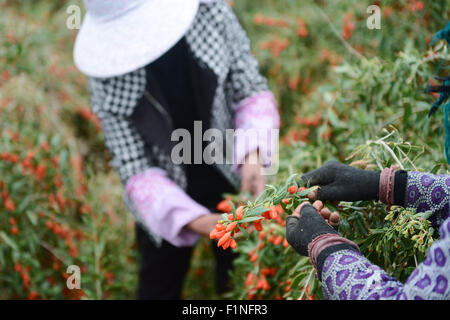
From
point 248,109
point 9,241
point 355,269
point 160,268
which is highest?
point 248,109

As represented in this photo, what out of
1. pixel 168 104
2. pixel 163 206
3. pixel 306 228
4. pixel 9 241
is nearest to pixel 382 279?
pixel 306 228

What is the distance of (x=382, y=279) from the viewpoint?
71 centimetres

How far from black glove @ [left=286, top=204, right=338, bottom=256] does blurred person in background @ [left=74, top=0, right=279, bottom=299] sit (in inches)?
17.7

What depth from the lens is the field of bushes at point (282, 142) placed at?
3.59 ft

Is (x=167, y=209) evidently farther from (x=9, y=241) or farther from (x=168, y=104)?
(x=9, y=241)

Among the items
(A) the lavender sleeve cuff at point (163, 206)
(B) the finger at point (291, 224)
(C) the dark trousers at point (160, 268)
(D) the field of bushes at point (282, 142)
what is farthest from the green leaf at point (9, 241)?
(B) the finger at point (291, 224)

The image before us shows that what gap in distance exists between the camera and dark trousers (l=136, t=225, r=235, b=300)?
63.8 inches

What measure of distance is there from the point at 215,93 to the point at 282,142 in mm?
842

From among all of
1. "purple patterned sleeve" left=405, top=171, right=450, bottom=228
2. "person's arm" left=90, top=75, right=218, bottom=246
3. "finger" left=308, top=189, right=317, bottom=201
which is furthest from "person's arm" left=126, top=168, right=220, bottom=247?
"purple patterned sleeve" left=405, top=171, right=450, bottom=228

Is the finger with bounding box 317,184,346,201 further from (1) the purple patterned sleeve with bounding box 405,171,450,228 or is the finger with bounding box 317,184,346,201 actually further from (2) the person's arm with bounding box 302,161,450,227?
(1) the purple patterned sleeve with bounding box 405,171,450,228

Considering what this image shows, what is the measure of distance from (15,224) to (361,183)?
4.72 feet

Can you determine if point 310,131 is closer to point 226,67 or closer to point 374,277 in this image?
point 226,67

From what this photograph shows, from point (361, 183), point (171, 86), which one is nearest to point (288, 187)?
point (361, 183)

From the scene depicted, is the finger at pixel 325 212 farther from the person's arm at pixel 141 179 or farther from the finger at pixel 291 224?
the person's arm at pixel 141 179
